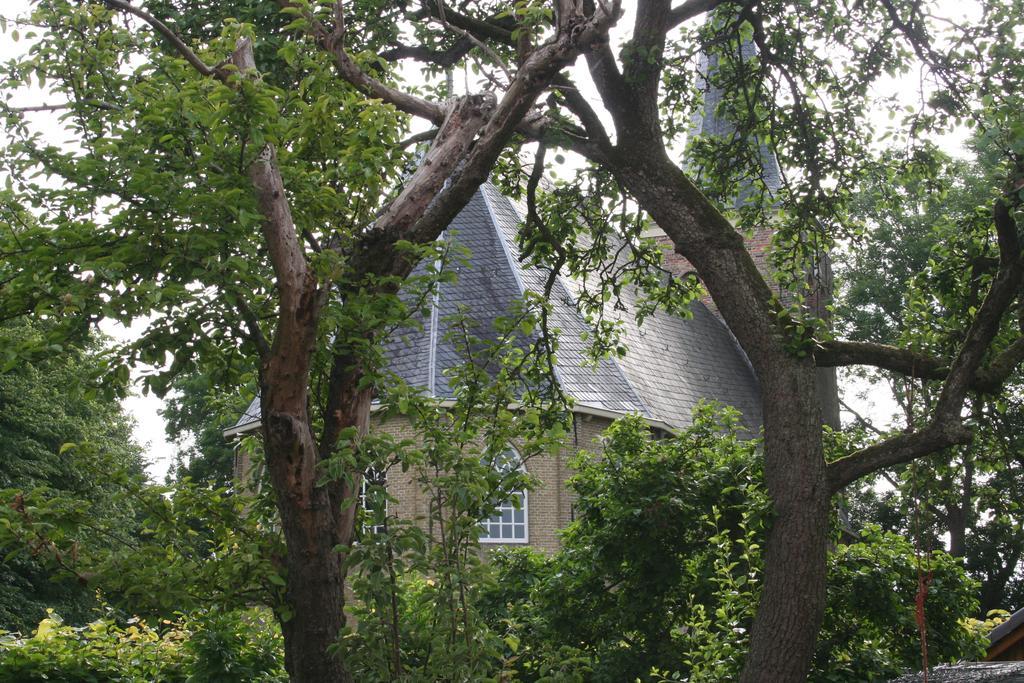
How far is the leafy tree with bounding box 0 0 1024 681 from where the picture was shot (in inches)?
172

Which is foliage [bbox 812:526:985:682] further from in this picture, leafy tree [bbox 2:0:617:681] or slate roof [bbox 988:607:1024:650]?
leafy tree [bbox 2:0:617:681]

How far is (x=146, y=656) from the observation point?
9406 millimetres

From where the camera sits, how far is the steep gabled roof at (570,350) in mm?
20569

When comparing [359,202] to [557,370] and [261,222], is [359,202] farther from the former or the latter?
[557,370]

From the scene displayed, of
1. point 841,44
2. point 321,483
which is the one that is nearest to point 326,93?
point 321,483

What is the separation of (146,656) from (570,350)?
44.8ft

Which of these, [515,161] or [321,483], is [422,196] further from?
[515,161]

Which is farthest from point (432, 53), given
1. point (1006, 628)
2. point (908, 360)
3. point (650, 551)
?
point (1006, 628)

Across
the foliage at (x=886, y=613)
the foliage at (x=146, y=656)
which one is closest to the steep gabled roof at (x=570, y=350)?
the foliage at (x=146, y=656)

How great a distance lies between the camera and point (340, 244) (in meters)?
5.64

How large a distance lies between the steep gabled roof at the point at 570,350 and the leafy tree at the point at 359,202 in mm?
8453

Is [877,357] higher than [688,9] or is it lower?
lower

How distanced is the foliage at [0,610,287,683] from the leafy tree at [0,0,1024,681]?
423cm

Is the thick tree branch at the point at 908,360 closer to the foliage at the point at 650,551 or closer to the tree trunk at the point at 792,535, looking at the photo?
the tree trunk at the point at 792,535
